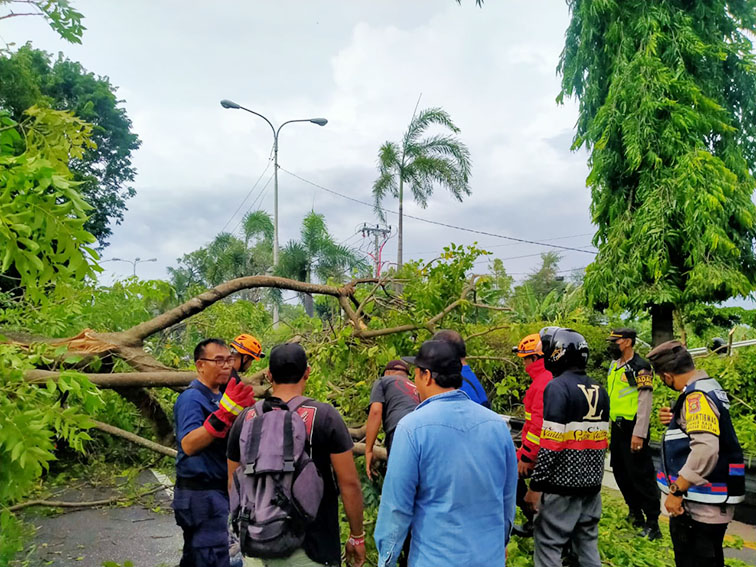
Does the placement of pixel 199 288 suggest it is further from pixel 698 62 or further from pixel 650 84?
pixel 698 62

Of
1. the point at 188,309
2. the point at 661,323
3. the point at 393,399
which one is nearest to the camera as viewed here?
the point at 393,399

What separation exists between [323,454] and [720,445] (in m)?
2.16

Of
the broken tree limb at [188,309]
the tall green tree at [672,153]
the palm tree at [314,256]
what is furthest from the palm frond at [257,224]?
the broken tree limb at [188,309]

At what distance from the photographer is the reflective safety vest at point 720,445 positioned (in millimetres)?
2951

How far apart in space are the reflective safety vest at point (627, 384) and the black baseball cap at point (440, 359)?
3273mm

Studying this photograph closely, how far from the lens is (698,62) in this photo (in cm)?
1134

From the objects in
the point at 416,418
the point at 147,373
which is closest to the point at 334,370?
the point at 147,373

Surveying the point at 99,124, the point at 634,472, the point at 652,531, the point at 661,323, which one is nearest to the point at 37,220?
the point at 634,472

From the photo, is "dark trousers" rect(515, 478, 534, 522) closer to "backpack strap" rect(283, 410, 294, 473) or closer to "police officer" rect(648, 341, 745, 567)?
"police officer" rect(648, 341, 745, 567)

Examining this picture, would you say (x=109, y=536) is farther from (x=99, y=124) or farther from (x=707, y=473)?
(x=99, y=124)

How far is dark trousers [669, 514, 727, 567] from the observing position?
2.98m

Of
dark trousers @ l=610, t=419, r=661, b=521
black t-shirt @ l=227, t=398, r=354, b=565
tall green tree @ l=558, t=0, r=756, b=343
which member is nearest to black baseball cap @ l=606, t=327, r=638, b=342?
dark trousers @ l=610, t=419, r=661, b=521

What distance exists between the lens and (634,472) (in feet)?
16.1

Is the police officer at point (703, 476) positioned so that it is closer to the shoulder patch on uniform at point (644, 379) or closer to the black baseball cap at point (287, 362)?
the shoulder patch on uniform at point (644, 379)
